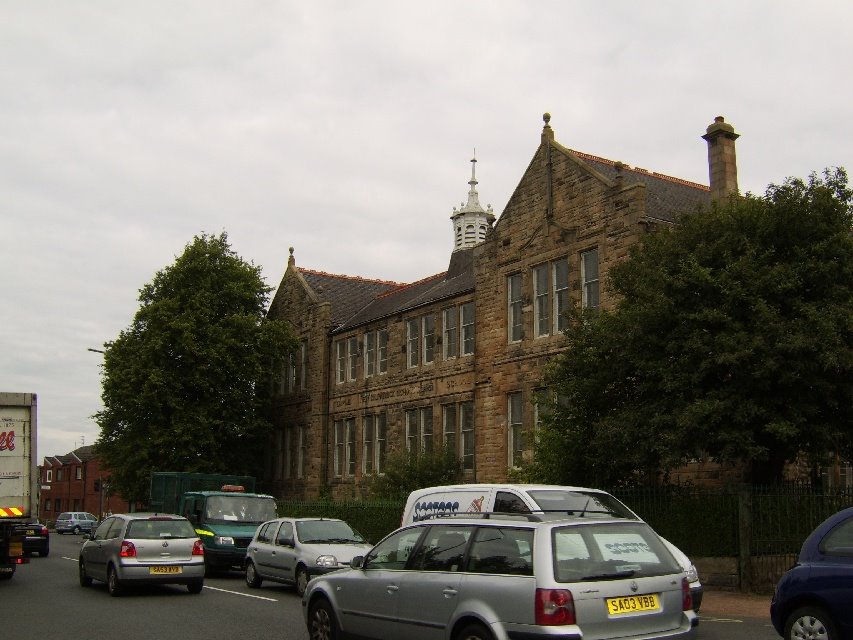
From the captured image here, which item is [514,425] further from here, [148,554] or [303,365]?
[303,365]

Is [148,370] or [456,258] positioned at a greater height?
[456,258]

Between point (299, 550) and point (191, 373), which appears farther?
point (191, 373)

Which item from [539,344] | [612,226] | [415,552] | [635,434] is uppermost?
[612,226]

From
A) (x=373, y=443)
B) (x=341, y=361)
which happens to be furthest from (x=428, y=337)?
(x=341, y=361)

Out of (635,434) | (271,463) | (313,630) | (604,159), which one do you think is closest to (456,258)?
(271,463)

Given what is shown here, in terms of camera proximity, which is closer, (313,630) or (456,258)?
(313,630)

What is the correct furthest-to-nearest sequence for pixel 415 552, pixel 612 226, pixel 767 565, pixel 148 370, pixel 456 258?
pixel 456 258, pixel 148 370, pixel 612 226, pixel 767 565, pixel 415 552

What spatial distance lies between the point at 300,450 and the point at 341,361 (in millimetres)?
4909

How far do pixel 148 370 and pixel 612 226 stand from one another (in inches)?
864

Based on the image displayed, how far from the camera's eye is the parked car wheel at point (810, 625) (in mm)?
9516

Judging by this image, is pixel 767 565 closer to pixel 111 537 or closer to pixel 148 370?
pixel 111 537

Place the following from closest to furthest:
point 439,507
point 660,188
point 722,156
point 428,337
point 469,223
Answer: point 439,507 < point 722,156 < point 660,188 < point 428,337 < point 469,223

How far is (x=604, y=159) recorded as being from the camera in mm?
29656

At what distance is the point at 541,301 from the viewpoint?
1147 inches
